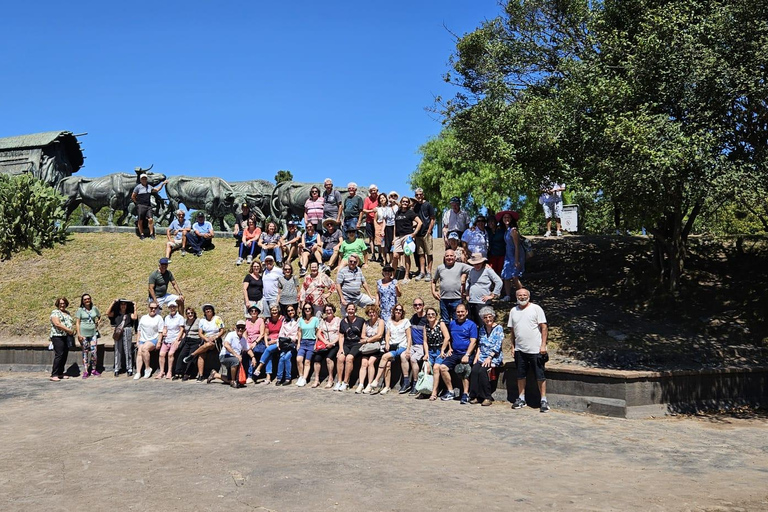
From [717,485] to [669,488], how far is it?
1.48ft

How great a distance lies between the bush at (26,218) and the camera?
19531 mm

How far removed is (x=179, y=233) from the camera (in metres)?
18.6

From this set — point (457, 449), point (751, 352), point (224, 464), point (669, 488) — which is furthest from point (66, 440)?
point (751, 352)

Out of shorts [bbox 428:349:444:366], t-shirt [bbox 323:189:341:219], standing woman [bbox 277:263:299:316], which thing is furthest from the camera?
t-shirt [bbox 323:189:341:219]

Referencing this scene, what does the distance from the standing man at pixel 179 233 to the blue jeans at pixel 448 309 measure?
944cm

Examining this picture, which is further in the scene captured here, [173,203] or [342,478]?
[173,203]

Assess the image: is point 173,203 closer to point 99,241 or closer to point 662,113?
point 99,241

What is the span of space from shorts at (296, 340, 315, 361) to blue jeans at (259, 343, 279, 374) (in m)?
0.47

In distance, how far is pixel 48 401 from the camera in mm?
10297

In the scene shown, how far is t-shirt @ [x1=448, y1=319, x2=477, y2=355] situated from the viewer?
10016 millimetres

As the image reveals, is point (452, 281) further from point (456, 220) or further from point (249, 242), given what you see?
point (249, 242)

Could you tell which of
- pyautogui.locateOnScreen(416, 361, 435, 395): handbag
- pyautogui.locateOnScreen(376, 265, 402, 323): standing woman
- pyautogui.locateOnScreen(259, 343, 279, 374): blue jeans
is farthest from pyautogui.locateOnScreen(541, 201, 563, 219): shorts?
pyautogui.locateOnScreen(259, 343, 279, 374): blue jeans

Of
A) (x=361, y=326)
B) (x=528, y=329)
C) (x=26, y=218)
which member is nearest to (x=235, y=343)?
(x=361, y=326)

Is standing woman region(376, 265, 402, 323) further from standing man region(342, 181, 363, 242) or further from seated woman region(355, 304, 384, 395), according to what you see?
standing man region(342, 181, 363, 242)
